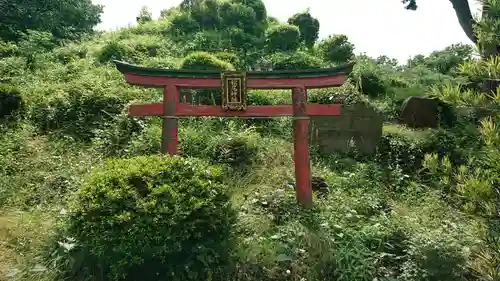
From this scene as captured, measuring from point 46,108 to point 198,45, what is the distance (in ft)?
23.0

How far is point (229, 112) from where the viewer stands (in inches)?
250

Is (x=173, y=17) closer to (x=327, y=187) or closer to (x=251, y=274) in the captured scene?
(x=327, y=187)

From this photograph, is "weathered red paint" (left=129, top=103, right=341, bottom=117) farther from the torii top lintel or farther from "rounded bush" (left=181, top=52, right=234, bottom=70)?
"rounded bush" (left=181, top=52, right=234, bottom=70)

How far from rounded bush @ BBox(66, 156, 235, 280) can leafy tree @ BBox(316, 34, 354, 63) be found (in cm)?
1075

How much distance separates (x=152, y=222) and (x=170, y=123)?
217cm

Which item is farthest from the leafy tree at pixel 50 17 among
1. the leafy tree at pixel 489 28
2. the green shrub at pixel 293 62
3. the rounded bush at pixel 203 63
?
the leafy tree at pixel 489 28

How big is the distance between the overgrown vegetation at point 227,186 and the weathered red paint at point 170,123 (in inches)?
24.3

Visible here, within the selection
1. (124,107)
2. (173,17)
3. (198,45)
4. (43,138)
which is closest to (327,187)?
(124,107)

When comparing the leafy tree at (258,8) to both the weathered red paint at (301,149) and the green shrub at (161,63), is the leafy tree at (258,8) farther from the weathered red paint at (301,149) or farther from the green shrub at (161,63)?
the weathered red paint at (301,149)

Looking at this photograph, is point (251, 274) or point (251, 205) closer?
point (251, 274)

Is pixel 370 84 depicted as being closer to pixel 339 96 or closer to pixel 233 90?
pixel 339 96

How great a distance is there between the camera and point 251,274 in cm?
484

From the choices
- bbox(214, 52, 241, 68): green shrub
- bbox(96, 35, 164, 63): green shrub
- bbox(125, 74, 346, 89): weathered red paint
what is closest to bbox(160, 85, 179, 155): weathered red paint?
bbox(125, 74, 346, 89): weathered red paint

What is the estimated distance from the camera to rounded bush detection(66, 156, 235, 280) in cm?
434
